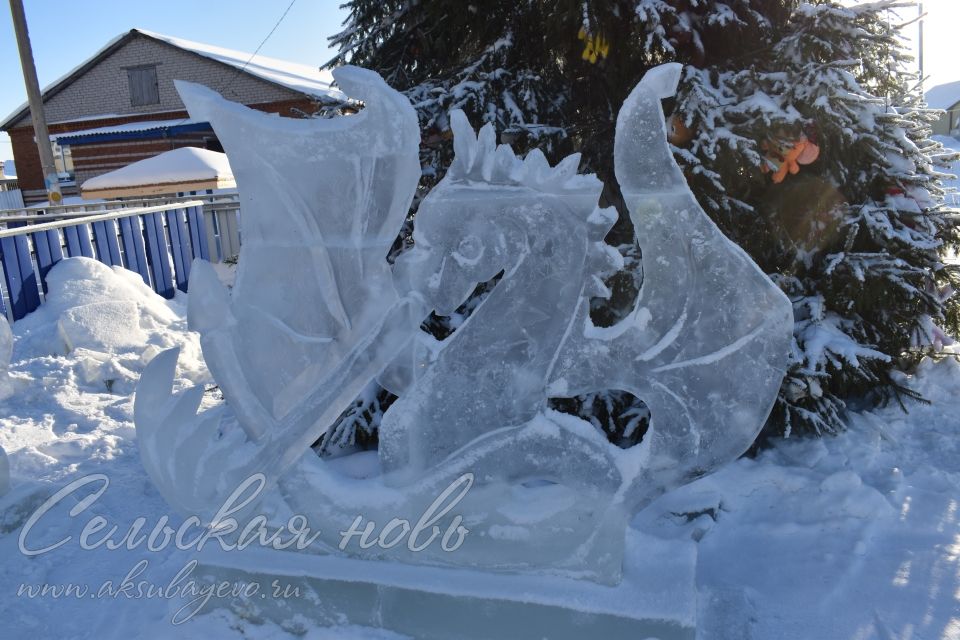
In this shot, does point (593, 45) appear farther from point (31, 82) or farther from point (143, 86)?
point (143, 86)

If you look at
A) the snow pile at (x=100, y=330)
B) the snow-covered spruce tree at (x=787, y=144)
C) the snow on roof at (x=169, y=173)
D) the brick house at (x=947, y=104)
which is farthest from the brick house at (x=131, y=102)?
the brick house at (x=947, y=104)

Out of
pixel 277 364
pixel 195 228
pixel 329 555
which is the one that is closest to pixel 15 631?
pixel 329 555

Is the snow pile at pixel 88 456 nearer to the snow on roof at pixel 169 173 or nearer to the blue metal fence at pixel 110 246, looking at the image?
the blue metal fence at pixel 110 246

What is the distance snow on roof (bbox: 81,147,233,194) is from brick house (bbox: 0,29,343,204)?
6.46m

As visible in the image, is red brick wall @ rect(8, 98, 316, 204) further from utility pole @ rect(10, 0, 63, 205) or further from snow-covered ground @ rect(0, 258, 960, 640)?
snow-covered ground @ rect(0, 258, 960, 640)

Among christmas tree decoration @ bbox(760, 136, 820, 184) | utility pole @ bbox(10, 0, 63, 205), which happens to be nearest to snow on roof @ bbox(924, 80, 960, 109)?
christmas tree decoration @ bbox(760, 136, 820, 184)

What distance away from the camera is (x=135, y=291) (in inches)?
253

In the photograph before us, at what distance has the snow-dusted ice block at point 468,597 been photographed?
2.15 m

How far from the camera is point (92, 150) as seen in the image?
19953mm

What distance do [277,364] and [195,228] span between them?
7.06m

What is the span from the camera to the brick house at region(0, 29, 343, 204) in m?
18.2

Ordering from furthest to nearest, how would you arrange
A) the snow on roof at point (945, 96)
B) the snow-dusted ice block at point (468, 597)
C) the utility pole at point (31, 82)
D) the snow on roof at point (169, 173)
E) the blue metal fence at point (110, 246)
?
the snow on roof at point (945, 96)
the snow on roof at point (169, 173)
the utility pole at point (31, 82)
the blue metal fence at point (110, 246)
the snow-dusted ice block at point (468, 597)

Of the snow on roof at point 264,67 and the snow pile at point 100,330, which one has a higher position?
the snow on roof at point 264,67

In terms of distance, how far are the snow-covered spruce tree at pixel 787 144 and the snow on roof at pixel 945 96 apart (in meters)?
29.3
